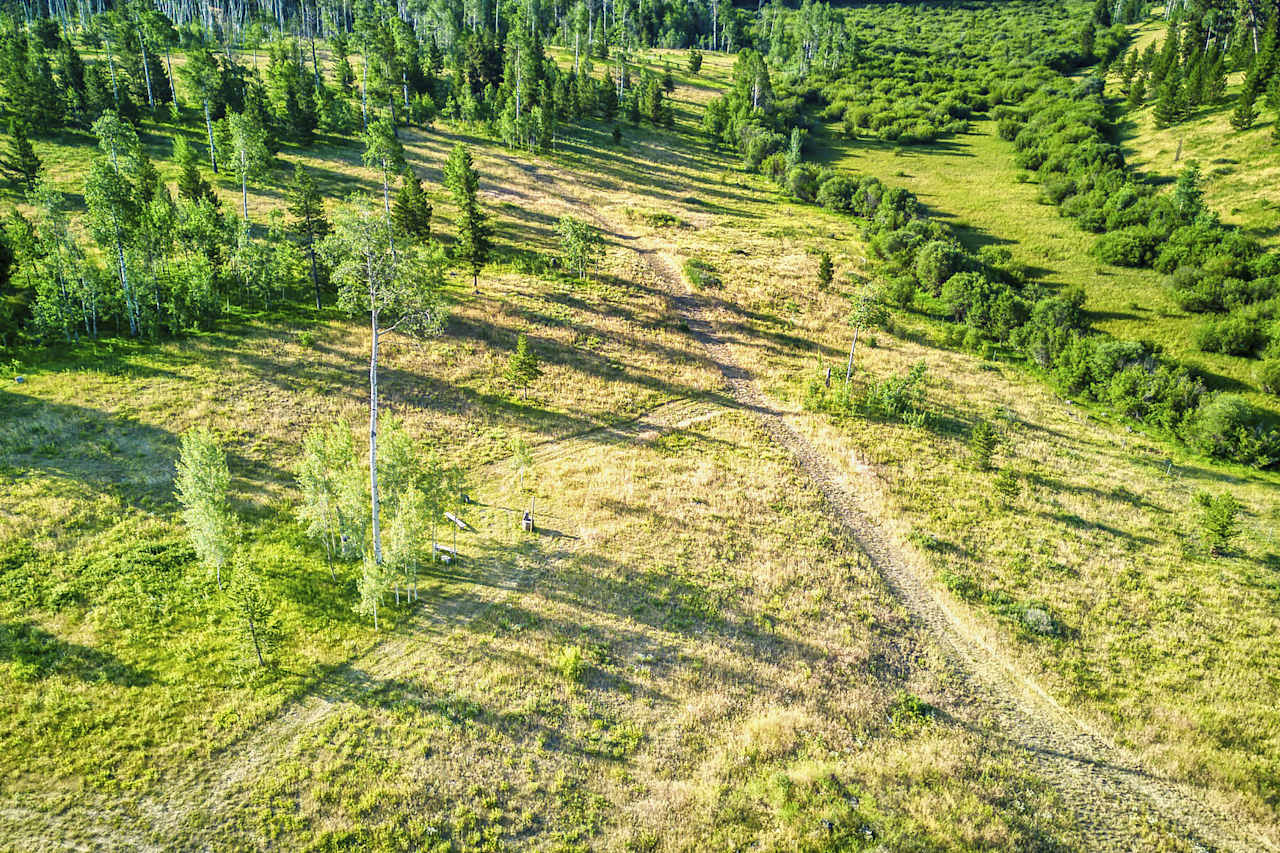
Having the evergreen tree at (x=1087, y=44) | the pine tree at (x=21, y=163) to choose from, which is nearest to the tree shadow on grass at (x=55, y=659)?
the pine tree at (x=21, y=163)

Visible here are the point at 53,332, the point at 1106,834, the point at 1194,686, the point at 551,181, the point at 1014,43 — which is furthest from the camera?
the point at 1014,43

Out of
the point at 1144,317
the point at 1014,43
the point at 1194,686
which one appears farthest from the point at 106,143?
the point at 1014,43

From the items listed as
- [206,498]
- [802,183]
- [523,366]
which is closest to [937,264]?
[802,183]

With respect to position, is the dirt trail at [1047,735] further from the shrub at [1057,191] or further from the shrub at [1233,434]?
the shrub at [1057,191]

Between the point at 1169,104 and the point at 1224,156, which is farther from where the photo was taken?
the point at 1169,104

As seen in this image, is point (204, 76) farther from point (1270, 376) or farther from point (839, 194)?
point (1270, 376)

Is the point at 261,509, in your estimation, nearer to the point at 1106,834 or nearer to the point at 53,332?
the point at 53,332

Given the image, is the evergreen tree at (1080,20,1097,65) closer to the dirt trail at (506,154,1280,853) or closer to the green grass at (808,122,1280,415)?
the green grass at (808,122,1280,415)
